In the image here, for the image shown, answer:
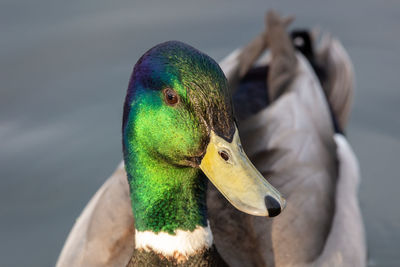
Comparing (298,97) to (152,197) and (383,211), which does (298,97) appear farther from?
(152,197)

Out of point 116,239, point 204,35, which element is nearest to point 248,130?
point 116,239

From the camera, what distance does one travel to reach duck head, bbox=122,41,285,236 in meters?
2.88

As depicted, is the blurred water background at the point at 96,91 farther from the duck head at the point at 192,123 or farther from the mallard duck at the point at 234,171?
the duck head at the point at 192,123

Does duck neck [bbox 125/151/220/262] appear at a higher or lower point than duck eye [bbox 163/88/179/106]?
lower

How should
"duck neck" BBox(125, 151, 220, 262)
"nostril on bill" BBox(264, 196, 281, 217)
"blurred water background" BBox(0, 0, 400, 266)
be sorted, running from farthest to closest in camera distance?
"blurred water background" BBox(0, 0, 400, 266) < "duck neck" BBox(125, 151, 220, 262) < "nostril on bill" BBox(264, 196, 281, 217)

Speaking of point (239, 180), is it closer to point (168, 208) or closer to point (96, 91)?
point (168, 208)

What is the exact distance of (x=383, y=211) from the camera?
535cm

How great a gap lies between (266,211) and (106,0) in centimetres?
439

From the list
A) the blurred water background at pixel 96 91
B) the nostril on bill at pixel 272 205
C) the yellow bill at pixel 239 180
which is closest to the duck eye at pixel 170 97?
the yellow bill at pixel 239 180

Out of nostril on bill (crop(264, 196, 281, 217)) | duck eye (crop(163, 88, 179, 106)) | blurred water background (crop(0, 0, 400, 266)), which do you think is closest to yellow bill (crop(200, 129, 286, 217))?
nostril on bill (crop(264, 196, 281, 217))

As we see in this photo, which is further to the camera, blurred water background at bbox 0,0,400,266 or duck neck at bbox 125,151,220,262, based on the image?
blurred water background at bbox 0,0,400,266

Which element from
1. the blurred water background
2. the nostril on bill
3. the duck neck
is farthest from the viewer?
the blurred water background

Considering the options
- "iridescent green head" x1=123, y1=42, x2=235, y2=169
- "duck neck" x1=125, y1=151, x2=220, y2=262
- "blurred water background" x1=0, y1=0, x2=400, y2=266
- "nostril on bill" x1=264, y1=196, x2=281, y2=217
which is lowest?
"blurred water background" x1=0, y1=0, x2=400, y2=266

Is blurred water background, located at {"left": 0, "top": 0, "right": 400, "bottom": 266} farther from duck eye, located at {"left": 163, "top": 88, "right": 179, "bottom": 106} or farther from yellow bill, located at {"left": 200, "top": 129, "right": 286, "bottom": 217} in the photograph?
duck eye, located at {"left": 163, "top": 88, "right": 179, "bottom": 106}
